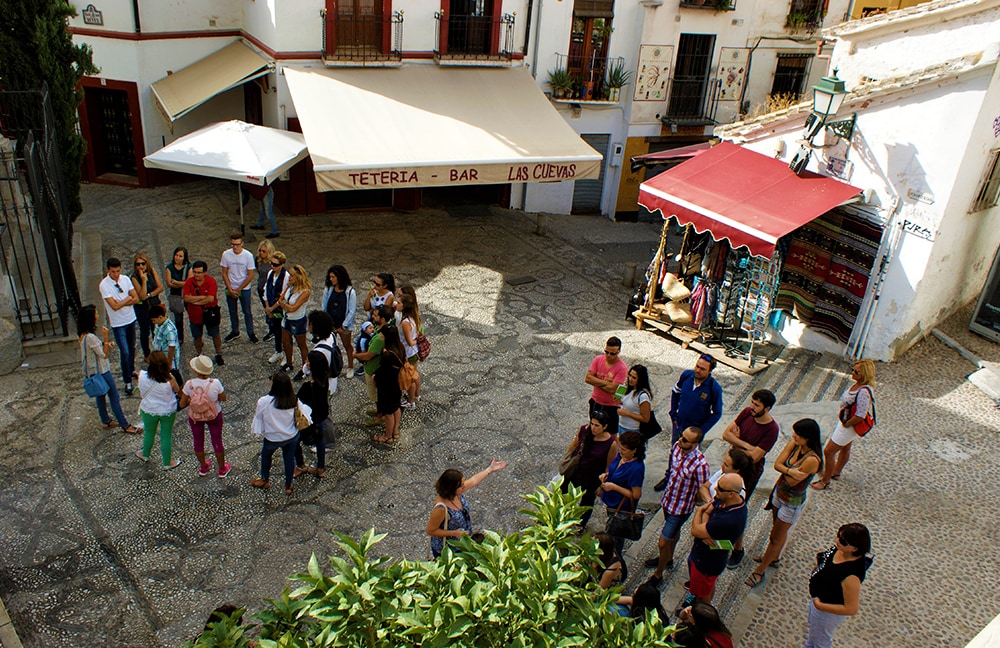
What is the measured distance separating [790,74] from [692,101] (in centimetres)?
286

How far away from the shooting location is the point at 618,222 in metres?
19.5

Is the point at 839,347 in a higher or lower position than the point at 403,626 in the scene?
lower

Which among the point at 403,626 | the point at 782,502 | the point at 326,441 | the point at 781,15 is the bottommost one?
the point at 326,441

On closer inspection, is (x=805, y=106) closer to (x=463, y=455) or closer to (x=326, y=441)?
(x=463, y=455)

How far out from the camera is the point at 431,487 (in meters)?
8.30

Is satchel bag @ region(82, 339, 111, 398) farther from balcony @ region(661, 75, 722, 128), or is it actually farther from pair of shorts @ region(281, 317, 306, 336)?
balcony @ region(661, 75, 722, 128)

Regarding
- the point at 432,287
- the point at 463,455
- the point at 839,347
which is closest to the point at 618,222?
the point at 432,287

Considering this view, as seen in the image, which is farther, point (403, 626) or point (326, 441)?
point (326, 441)

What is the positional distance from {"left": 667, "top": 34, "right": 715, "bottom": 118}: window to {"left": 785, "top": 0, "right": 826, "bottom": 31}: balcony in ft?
6.89

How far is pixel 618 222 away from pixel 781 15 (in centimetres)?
638

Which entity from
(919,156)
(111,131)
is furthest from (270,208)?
(919,156)

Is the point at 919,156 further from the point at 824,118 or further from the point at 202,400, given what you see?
the point at 202,400

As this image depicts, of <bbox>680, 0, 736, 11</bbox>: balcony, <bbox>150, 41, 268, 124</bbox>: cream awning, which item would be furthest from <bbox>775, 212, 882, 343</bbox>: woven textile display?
<bbox>150, 41, 268, 124</bbox>: cream awning

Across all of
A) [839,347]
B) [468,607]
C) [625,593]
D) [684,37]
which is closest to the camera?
[468,607]
